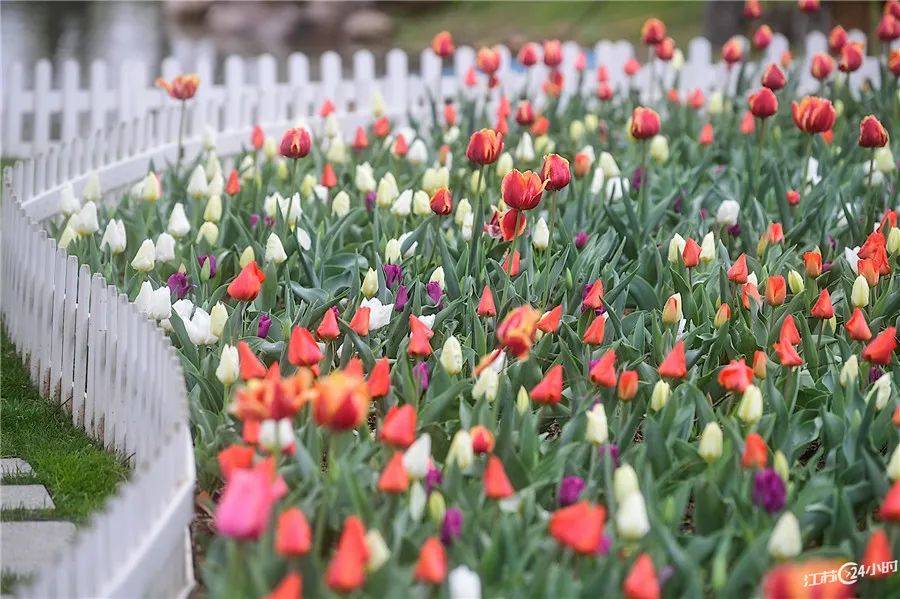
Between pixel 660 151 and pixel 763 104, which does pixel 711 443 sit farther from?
pixel 660 151

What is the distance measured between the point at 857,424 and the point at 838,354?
2.05ft

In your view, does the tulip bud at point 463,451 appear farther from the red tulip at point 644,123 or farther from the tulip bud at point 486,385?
the red tulip at point 644,123

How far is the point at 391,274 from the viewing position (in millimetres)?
4238

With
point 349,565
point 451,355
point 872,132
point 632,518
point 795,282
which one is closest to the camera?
point 349,565

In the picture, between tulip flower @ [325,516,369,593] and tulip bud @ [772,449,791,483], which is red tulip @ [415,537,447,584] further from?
tulip bud @ [772,449,791,483]

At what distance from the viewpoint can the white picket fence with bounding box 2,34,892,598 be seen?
2.65 meters

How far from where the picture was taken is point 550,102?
299 inches

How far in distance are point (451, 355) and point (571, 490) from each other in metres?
0.72

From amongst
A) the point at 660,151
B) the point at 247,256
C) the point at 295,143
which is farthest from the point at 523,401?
the point at 660,151

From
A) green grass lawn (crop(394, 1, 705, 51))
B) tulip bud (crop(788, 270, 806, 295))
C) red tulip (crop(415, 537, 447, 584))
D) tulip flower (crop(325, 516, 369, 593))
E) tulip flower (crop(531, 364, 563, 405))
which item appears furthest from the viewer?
green grass lawn (crop(394, 1, 705, 51))

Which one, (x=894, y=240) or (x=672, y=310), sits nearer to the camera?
(x=672, y=310)

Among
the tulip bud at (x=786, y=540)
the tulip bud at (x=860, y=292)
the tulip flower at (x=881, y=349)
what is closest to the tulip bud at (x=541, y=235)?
the tulip bud at (x=860, y=292)

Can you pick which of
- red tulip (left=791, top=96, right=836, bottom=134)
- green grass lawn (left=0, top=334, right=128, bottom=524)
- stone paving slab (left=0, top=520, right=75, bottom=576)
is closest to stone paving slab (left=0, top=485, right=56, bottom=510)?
green grass lawn (left=0, top=334, right=128, bottom=524)

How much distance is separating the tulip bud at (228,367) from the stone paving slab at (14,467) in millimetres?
798
